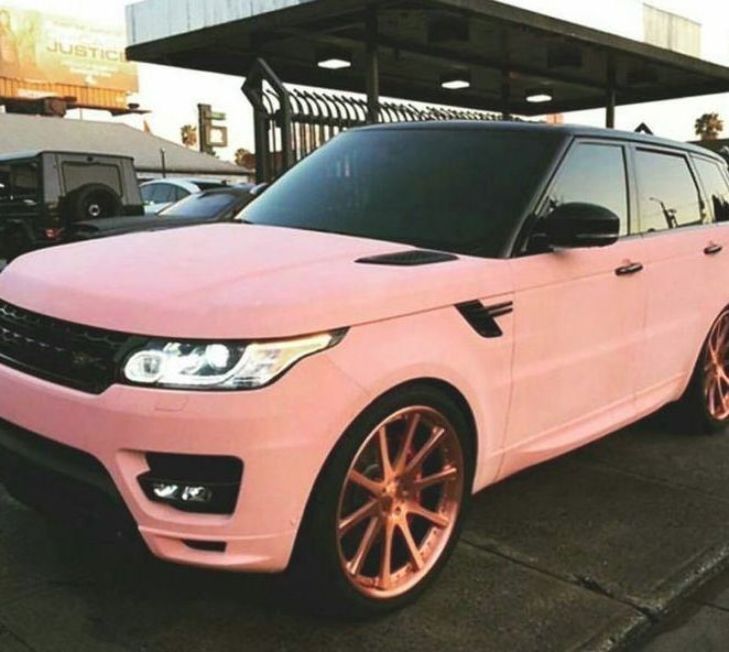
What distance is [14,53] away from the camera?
199ft

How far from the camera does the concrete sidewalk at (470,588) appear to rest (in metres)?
2.83

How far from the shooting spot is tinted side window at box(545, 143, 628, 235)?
3.79 meters

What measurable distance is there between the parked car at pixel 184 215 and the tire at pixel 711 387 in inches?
184

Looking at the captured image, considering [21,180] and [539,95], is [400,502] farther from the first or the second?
[539,95]

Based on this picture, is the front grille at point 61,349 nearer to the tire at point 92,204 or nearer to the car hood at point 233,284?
the car hood at point 233,284

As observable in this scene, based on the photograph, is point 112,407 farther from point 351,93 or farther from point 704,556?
point 351,93

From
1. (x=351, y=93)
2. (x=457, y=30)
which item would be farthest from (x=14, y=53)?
(x=457, y=30)

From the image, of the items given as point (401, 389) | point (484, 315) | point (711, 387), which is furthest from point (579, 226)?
point (711, 387)

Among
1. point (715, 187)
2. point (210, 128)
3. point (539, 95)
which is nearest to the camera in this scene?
point (715, 187)

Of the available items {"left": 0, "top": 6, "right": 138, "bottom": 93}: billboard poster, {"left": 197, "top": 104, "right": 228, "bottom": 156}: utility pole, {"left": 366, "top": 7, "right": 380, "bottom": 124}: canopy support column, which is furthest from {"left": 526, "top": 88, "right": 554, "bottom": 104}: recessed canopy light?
{"left": 0, "top": 6, "right": 138, "bottom": 93}: billboard poster

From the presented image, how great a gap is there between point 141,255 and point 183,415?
2.92ft

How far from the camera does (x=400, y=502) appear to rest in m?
3.03

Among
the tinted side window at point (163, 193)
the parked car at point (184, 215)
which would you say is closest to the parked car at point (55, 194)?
the parked car at point (184, 215)

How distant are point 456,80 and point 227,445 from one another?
1603cm
